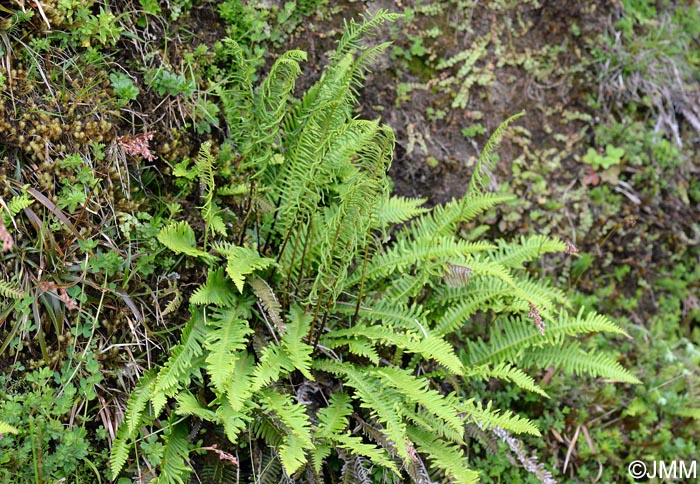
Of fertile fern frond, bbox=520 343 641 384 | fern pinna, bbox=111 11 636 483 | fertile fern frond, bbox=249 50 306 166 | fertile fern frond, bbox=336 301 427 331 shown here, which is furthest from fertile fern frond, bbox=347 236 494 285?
fertile fern frond, bbox=249 50 306 166

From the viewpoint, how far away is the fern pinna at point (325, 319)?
3.32m

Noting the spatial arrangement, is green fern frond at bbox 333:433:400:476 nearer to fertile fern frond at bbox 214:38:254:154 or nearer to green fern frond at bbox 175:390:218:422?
green fern frond at bbox 175:390:218:422

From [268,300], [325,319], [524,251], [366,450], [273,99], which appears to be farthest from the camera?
[524,251]

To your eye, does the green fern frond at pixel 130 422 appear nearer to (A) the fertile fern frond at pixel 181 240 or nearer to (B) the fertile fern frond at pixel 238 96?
(A) the fertile fern frond at pixel 181 240

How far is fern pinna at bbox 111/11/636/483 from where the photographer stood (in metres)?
3.32

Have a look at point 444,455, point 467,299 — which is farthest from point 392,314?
point 444,455

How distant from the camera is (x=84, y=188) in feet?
11.7

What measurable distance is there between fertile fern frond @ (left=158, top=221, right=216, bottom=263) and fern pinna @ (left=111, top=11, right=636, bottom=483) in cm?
1

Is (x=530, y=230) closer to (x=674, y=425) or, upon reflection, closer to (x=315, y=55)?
(x=674, y=425)

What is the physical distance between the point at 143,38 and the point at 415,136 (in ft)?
6.34

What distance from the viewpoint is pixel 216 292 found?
11.6 ft

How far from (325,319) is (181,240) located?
857 millimetres

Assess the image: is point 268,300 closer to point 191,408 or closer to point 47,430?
point 191,408

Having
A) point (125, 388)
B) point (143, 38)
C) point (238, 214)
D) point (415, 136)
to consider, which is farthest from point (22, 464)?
point (415, 136)
